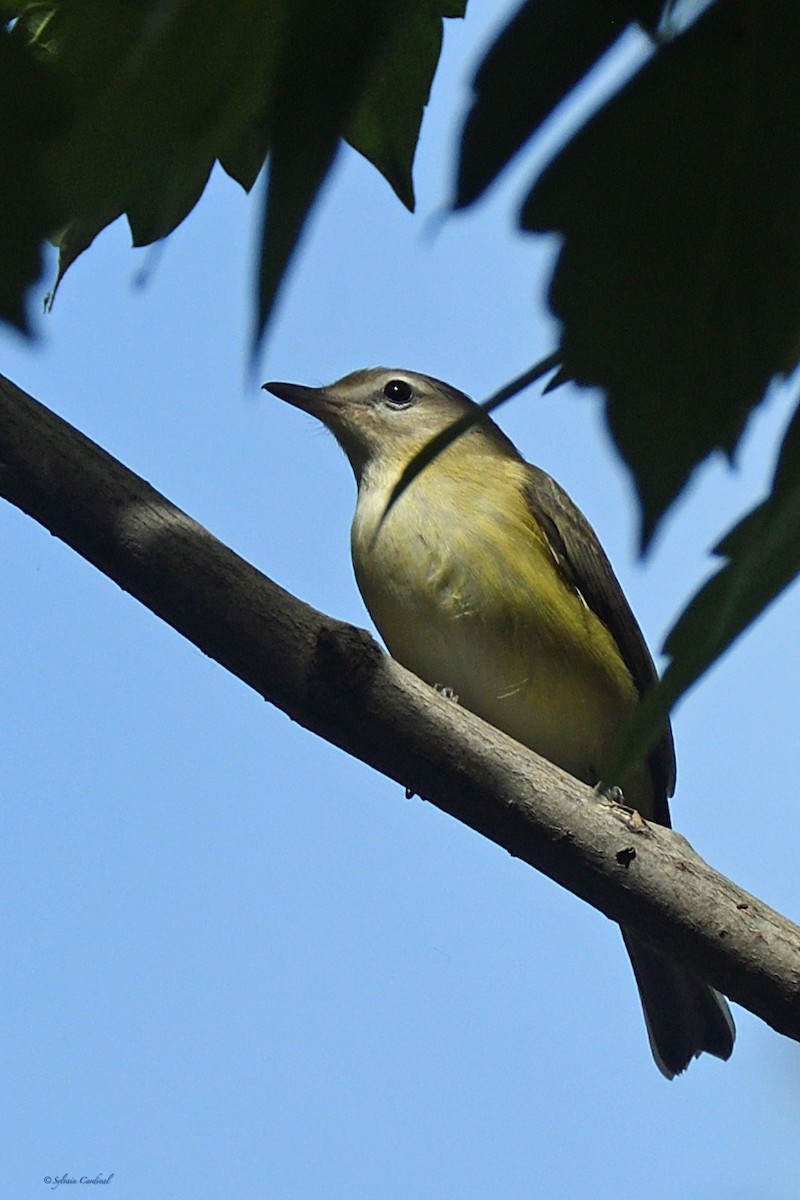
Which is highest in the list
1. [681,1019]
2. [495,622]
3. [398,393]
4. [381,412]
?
[398,393]

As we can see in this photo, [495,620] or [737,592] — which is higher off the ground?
[495,620]

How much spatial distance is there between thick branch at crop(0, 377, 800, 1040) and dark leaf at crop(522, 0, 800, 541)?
6.48 feet

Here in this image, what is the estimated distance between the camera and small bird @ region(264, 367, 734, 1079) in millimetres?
5605

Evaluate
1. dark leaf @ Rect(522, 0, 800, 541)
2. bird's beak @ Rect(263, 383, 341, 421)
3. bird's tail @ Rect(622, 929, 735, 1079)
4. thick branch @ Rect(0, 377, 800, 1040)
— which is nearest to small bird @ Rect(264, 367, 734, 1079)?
bird's tail @ Rect(622, 929, 735, 1079)

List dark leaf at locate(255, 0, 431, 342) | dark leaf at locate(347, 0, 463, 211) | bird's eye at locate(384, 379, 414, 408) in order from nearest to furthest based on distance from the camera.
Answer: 1. dark leaf at locate(255, 0, 431, 342)
2. dark leaf at locate(347, 0, 463, 211)
3. bird's eye at locate(384, 379, 414, 408)

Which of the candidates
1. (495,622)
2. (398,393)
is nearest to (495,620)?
(495,622)

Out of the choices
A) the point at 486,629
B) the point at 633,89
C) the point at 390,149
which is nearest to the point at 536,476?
the point at 486,629

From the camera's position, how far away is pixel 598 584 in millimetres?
6016

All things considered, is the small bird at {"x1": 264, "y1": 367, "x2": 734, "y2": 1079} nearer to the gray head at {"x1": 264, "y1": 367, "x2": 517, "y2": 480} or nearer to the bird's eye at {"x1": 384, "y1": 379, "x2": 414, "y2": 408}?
the gray head at {"x1": 264, "y1": 367, "x2": 517, "y2": 480}

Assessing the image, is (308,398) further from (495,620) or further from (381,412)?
(495,620)

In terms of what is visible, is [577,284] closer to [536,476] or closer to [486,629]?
[486,629]

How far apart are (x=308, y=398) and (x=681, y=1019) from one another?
337cm

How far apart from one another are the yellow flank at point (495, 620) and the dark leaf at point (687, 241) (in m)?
4.82

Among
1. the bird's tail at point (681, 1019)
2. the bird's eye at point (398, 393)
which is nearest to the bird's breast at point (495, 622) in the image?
Result: the bird's tail at point (681, 1019)
